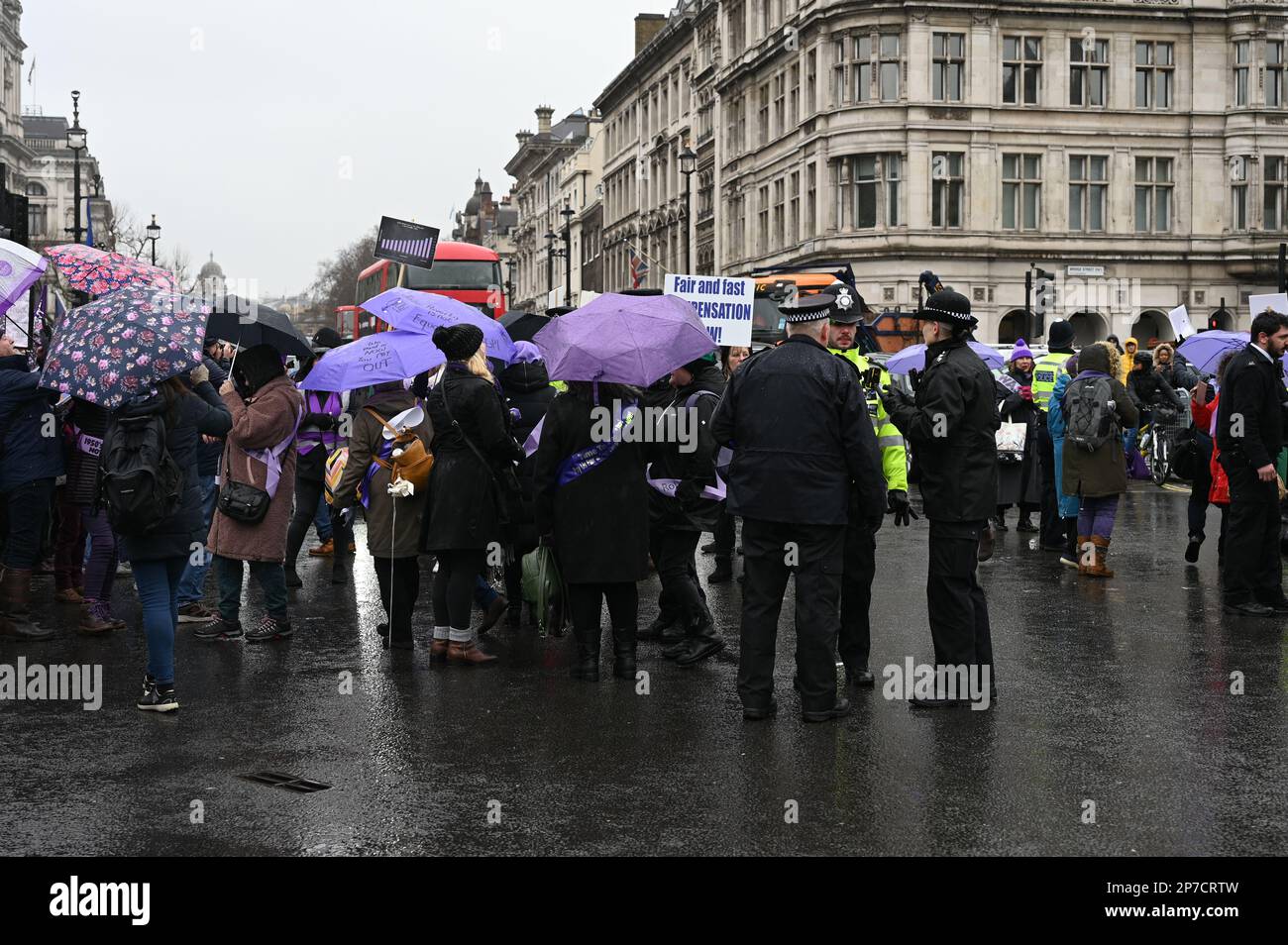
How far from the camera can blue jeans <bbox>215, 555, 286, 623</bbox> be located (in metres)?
9.95

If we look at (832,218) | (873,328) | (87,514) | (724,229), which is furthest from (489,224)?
(87,514)

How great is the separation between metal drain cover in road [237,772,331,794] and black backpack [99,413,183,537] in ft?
5.28

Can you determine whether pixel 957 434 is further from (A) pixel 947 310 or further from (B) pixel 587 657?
(B) pixel 587 657

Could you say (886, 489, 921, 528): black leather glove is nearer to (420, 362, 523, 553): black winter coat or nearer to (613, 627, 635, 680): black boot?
(613, 627, 635, 680): black boot

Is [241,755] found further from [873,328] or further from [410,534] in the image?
[873,328]

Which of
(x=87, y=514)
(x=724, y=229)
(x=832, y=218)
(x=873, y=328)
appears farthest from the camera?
(x=724, y=229)

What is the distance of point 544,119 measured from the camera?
122625mm

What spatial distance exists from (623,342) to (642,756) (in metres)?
2.59

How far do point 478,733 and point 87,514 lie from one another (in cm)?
490

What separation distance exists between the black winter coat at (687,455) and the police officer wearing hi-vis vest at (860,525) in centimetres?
92

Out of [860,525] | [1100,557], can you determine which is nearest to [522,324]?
[1100,557]

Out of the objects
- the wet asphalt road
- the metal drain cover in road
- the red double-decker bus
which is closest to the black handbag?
the wet asphalt road

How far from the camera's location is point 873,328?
33094 millimetres

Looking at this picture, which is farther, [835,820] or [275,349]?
[275,349]
